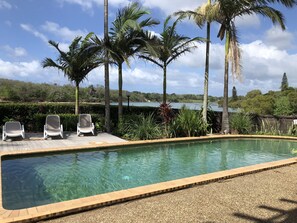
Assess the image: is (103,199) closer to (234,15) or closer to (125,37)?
(125,37)

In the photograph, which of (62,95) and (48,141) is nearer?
(48,141)

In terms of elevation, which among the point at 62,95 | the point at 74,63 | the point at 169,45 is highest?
the point at 169,45

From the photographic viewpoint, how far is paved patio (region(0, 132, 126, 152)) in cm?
892

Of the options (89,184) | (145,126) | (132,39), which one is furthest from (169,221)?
(132,39)

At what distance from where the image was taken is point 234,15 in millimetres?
13641

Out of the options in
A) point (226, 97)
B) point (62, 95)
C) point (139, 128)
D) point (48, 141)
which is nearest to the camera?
point (48, 141)

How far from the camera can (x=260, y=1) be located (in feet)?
43.4

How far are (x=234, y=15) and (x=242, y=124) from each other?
195 inches

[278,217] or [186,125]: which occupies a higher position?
[186,125]

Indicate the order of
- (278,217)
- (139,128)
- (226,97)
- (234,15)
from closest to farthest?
(278,217)
(139,128)
(234,15)
(226,97)

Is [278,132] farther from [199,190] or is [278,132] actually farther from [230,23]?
[199,190]

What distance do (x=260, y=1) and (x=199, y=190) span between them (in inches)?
429

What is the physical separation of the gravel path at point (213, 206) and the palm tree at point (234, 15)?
878 cm

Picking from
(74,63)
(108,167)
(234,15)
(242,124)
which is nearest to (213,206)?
(108,167)
